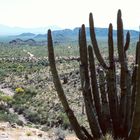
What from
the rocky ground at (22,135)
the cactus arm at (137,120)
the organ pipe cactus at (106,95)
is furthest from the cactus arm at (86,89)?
the rocky ground at (22,135)

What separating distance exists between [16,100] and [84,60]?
22106 mm

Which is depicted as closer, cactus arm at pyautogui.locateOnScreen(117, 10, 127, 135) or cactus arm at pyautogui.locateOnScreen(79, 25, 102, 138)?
cactus arm at pyautogui.locateOnScreen(117, 10, 127, 135)

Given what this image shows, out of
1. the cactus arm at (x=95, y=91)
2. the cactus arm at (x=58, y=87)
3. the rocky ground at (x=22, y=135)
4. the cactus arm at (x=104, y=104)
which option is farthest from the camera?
the rocky ground at (x=22, y=135)

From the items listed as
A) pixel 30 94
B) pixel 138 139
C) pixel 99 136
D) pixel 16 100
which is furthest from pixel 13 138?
pixel 30 94

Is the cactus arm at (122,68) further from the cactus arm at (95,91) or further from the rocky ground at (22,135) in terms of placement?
the rocky ground at (22,135)

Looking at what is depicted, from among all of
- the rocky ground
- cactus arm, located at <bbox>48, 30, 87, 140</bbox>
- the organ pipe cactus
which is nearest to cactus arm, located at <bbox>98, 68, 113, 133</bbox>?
the organ pipe cactus

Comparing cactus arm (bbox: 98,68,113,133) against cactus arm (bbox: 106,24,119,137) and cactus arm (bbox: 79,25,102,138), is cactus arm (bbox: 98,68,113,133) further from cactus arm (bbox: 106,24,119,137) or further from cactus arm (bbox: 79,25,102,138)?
cactus arm (bbox: 79,25,102,138)

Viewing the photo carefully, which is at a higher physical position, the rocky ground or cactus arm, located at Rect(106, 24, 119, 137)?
cactus arm, located at Rect(106, 24, 119, 137)

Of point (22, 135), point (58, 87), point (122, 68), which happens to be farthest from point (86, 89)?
point (22, 135)

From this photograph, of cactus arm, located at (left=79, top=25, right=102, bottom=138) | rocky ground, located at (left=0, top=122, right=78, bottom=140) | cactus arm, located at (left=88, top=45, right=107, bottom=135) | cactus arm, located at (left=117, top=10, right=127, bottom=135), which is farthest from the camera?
rocky ground, located at (left=0, top=122, right=78, bottom=140)

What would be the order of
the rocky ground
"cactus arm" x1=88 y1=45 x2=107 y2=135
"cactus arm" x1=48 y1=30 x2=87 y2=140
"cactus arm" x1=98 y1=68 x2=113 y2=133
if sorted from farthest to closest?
the rocky ground < "cactus arm" x1=88 y1=45 x2=107 y2=135 < "cactus arm" x1=98 y1=68 x2=113 y2=133 < "cactus arm" x1=48 y1=30 x2=87 y2=140

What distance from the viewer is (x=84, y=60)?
10094 millimetres

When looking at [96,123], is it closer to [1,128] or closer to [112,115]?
[112,115]

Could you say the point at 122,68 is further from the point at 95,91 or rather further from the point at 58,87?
the point at 58,87
